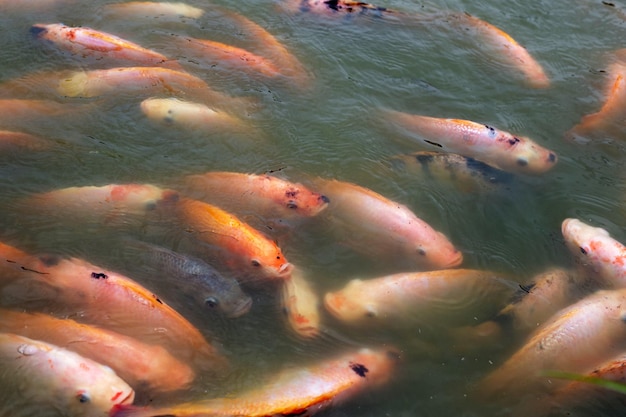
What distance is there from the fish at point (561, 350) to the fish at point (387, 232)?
39.7 inches

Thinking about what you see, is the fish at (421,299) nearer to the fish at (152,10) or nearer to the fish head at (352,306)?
the fish head at (352,306)

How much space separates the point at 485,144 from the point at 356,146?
147 centimetres

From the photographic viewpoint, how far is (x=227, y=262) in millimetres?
4816

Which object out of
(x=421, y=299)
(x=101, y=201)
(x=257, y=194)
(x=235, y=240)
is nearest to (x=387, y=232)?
(x=421, y=299)

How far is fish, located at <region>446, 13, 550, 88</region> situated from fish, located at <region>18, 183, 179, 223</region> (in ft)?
16.4

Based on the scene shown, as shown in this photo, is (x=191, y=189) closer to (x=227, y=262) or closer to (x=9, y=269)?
(x=227, y=262)

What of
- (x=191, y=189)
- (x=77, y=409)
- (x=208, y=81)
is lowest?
(x=77, y=409)

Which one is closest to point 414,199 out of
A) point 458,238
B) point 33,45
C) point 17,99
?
point 458,238

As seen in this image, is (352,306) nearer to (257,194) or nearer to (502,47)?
(257,194)

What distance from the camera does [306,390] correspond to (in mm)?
3879

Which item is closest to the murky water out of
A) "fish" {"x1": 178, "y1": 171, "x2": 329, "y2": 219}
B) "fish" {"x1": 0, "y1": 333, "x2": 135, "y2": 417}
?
"fish" {"x1": 178, "y1": 171, "x2": 329, "y2": 219}

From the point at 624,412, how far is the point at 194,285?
11.1ft

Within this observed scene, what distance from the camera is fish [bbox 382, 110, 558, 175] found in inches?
247

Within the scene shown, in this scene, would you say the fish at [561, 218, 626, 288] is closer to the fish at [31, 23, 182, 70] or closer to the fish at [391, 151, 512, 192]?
the fish at [391, 151, 512, 192]
